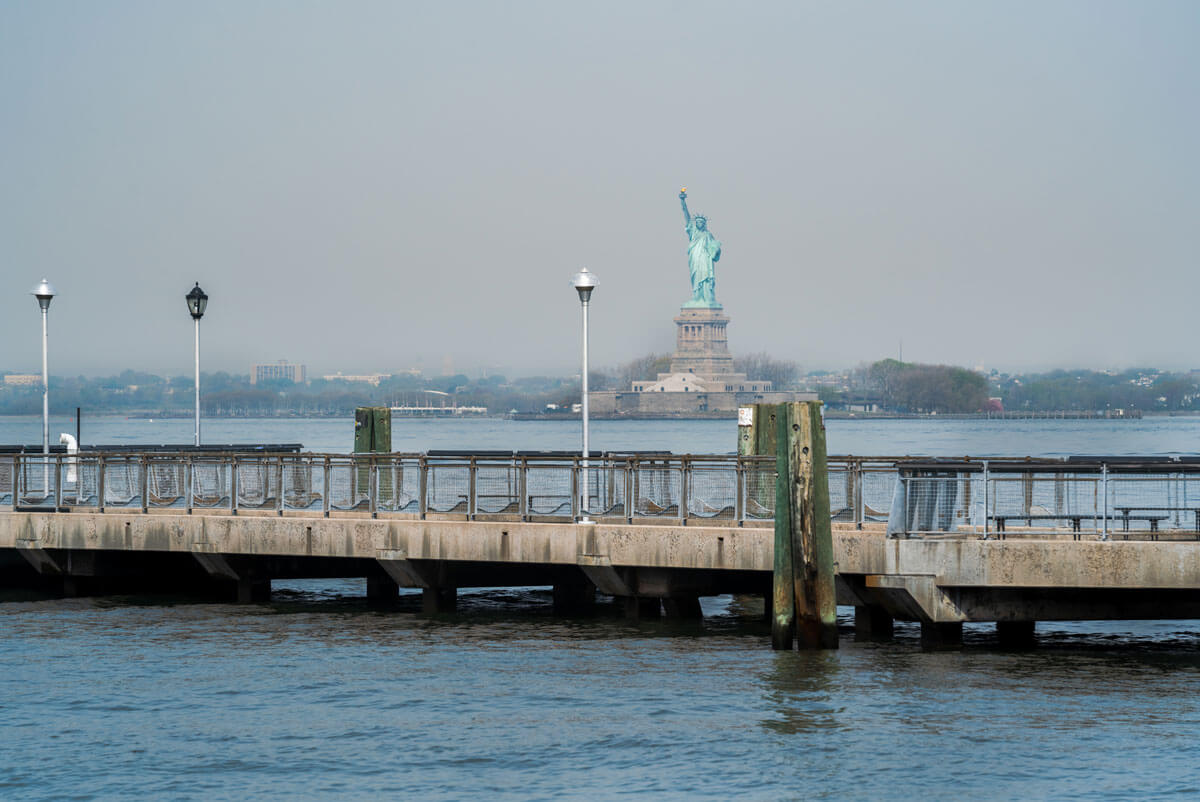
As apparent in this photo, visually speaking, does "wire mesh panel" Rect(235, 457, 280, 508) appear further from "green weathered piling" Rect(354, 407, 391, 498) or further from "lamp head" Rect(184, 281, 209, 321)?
"lamp head" Rect(184, 281, 209, 321)

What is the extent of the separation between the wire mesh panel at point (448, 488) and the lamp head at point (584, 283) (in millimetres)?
3895

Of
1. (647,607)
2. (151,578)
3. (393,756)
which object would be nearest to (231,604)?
(151,578)

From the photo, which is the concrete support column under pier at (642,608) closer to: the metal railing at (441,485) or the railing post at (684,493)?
the metal railing at (441,485)

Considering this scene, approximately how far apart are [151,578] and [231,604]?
2302mm

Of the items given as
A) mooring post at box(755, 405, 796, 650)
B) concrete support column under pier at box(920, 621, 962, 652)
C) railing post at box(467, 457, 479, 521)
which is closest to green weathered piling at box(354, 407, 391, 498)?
railing post at box(467, 457, 479, 521)

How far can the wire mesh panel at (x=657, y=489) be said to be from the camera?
25.3m

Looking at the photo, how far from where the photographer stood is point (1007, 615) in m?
22.5

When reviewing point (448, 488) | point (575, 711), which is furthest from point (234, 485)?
point (575, 711)

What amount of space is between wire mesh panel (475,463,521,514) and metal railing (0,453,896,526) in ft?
0.05

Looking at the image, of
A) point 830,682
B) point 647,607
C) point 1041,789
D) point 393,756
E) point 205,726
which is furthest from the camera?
point 647,607

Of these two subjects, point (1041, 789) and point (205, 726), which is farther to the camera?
point (205, 726)

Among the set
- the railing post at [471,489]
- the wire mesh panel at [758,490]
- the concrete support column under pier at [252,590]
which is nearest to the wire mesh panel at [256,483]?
the concrete support column under pier at [252,590]

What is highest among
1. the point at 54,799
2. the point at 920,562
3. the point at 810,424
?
the point at 810,424

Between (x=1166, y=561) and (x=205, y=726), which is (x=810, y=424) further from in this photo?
(x=205, y=726)
